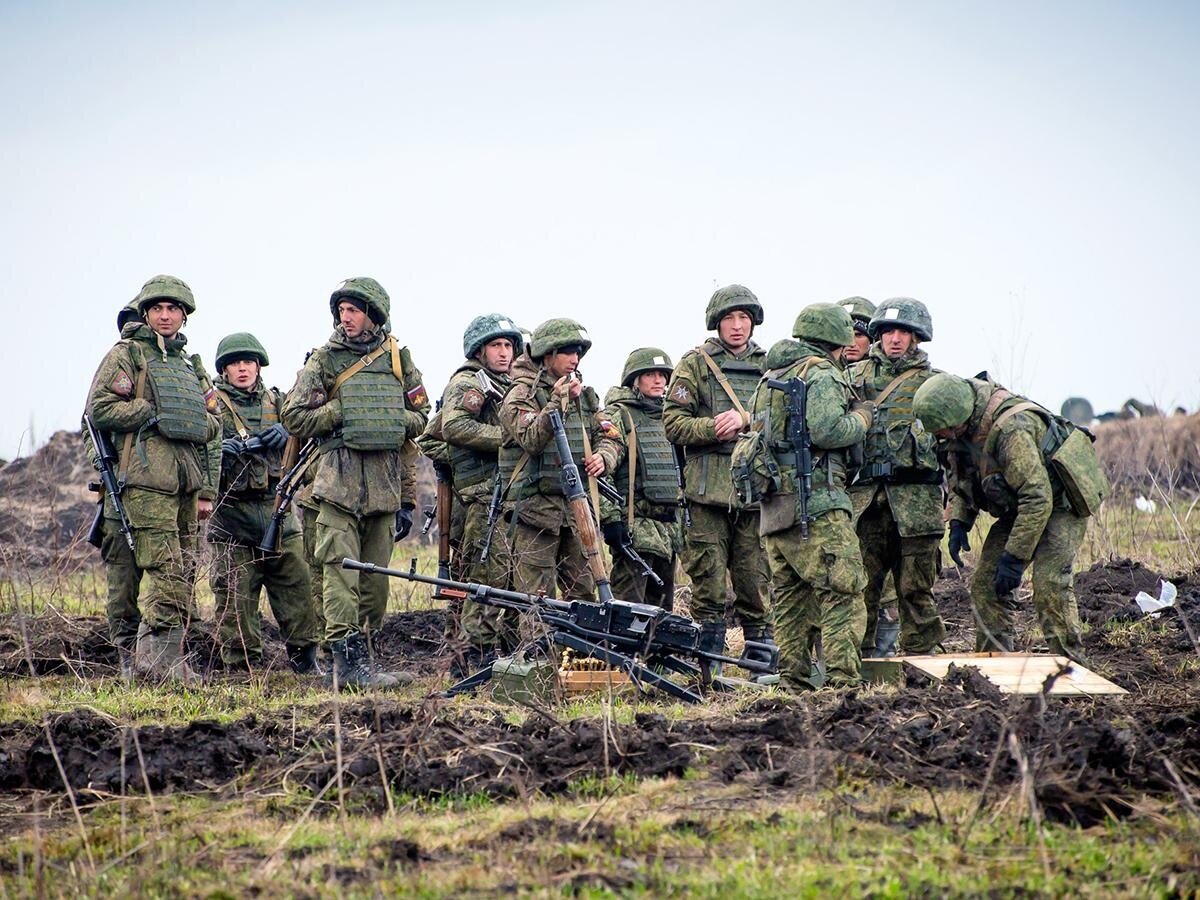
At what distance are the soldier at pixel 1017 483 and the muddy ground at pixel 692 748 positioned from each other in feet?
3.30

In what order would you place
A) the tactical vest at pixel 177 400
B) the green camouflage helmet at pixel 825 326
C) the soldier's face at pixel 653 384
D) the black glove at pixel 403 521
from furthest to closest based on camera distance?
the soldier's face at pixel 653 384
the black glove at pixel 403 521
the tactical vest at pixel 177 400
the green camouflage helmet at pixel 825 326

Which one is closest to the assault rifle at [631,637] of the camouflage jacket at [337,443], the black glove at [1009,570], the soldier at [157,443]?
the camouflage jacket at [337,443]

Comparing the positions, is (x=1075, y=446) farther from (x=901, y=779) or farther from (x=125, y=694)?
(x=125, y=694)

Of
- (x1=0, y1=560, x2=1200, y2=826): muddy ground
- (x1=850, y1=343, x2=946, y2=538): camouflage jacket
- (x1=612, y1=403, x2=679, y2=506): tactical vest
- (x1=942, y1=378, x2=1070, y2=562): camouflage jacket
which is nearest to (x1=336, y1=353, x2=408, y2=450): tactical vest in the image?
(x1=612, y1=403, x2=679, y2=506): tactical vest

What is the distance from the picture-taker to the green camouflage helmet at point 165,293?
9266 millimetres

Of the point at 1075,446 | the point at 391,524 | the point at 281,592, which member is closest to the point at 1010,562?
the point at 1075,446

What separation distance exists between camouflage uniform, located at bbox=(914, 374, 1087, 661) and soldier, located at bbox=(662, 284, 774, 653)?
5.51 feet

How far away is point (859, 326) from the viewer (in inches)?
411

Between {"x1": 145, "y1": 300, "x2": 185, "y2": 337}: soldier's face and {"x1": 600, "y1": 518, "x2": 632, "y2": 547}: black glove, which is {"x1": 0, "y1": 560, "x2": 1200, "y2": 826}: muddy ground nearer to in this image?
{"x1": 600, "y1": 518, "x2": 632, "y2": 547}: black glove

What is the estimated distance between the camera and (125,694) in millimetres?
8625

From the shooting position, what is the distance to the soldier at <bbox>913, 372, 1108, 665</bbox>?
830 cm

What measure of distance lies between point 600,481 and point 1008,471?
9.16 feet

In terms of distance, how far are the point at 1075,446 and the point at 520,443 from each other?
3.41 m

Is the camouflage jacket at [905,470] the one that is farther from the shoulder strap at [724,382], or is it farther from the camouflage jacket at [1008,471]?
the shoulder strap at [724,382]
